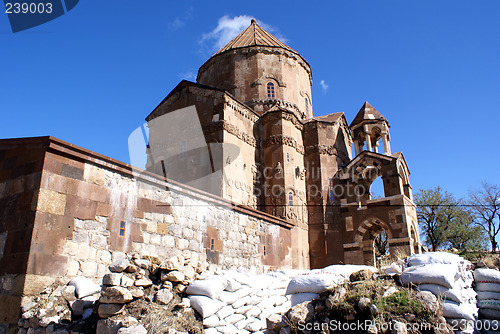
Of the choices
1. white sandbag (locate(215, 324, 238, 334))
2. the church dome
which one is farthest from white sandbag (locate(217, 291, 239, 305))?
the church dome

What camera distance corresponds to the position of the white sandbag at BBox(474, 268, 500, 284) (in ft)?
20.4

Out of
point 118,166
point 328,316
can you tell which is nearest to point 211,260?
point 118,166

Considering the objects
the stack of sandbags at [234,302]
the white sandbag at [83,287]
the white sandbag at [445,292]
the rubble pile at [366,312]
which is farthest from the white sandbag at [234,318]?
the white sandbag at [445,292]

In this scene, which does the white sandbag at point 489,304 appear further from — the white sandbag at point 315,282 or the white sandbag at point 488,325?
the white sandbag at point 315,282

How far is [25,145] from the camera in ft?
23.6

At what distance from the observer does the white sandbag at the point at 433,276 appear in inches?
213

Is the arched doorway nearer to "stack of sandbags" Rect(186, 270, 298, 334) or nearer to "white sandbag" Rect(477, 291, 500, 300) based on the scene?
"white sandbag" Rect(477, 291, 500, 300)

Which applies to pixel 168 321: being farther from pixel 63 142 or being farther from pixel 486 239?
pixel 486 239

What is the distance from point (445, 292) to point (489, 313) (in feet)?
4.13

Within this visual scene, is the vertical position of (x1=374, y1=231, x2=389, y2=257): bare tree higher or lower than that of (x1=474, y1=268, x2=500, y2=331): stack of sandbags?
higher

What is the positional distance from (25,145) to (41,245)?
2.06 metres

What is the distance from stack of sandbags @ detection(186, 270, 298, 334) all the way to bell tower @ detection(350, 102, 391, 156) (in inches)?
566

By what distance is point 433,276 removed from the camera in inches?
217

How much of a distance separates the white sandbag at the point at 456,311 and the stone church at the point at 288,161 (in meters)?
10.8
